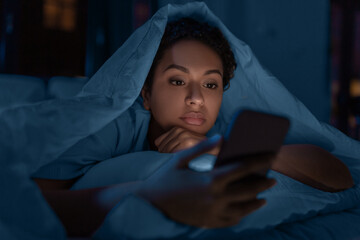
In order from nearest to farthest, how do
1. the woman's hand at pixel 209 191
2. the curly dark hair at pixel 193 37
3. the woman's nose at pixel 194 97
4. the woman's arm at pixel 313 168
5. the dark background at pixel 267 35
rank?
the woman's hand at pixel 209 191 < the woman's arm at pixel 313 168 < the woman's nose at pixel 194 97 < the curly dark hair at pixel 193 37 < the dark background at pixel 267 35

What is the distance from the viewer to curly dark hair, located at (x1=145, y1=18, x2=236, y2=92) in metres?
0.87

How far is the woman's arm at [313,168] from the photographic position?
620 millimetres

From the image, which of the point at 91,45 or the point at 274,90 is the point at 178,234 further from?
the point at 91,45

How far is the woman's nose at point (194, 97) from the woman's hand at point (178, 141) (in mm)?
88

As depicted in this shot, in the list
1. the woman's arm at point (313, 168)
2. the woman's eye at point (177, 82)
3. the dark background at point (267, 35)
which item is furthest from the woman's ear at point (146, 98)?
the dark background at point (267, 35)

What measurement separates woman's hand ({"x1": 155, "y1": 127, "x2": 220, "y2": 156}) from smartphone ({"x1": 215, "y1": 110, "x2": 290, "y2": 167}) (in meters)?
0.29

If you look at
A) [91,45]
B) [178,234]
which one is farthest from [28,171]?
[91,45]

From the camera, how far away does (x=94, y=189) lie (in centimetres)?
51

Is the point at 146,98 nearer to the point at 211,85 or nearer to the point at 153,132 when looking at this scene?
the point at 153,132

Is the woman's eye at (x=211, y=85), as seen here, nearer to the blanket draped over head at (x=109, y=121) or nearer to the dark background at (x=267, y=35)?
the blanket draped over head at (x=109, y=121)

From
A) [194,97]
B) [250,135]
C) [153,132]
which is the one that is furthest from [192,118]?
[250,135]

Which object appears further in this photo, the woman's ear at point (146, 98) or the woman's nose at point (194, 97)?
the woman's ear at point (146, 98)

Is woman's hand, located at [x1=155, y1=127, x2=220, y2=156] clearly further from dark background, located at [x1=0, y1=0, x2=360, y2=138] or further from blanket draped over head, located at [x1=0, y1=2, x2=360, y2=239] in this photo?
dark background, located at [x1=0, y1=0, x2=360, y2=138]

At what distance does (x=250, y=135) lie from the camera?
373 millimetres
